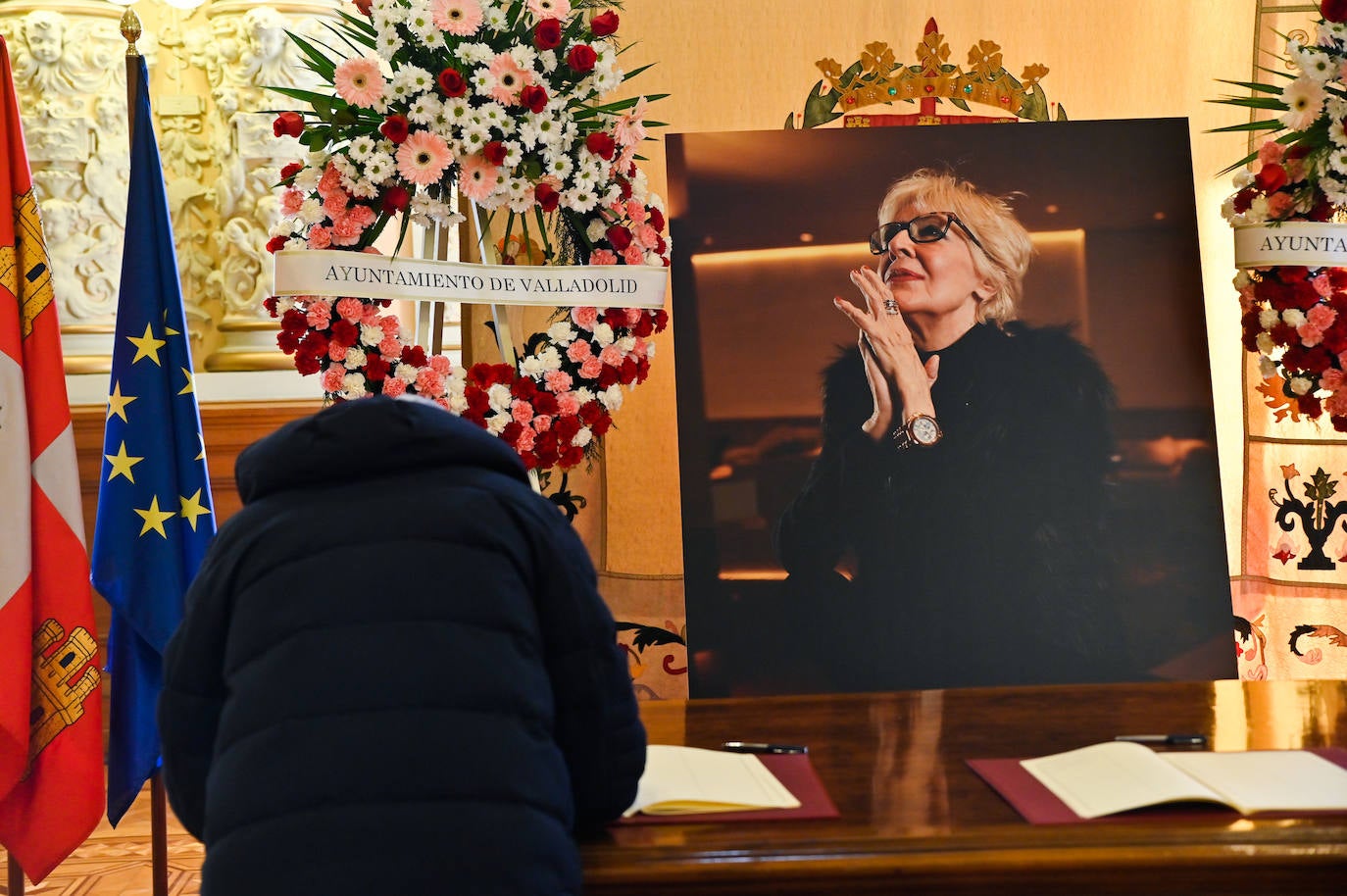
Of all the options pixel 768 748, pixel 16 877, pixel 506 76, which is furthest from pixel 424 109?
pixel 16 877

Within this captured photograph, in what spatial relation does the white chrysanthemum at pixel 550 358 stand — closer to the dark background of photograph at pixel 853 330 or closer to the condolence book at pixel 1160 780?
the dark background of photograph at pixel 853 330

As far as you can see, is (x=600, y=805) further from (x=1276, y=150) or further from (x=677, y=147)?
(x=1276, y=150)

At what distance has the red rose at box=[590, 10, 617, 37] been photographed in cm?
288

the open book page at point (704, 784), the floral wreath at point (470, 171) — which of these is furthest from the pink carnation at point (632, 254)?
the open book page at point (704, 784)

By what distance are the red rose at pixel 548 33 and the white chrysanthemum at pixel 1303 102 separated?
178 centimetres

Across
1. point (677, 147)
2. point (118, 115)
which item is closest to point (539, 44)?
point (677, 147)

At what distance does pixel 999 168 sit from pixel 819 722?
1.83 meters

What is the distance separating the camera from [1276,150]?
319 centimetres

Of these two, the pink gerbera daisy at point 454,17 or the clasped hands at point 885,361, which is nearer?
the pink gerbera daisy at point 454,17

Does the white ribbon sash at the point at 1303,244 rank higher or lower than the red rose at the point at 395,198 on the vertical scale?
lower

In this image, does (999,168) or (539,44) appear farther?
(999,168)

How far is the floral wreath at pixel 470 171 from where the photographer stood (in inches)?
111

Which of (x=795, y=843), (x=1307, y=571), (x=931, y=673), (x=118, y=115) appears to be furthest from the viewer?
(x=118, y=115)

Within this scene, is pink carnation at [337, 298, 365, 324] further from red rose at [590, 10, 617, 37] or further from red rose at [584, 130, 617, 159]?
red rose at [590, 10, 617, 37]
